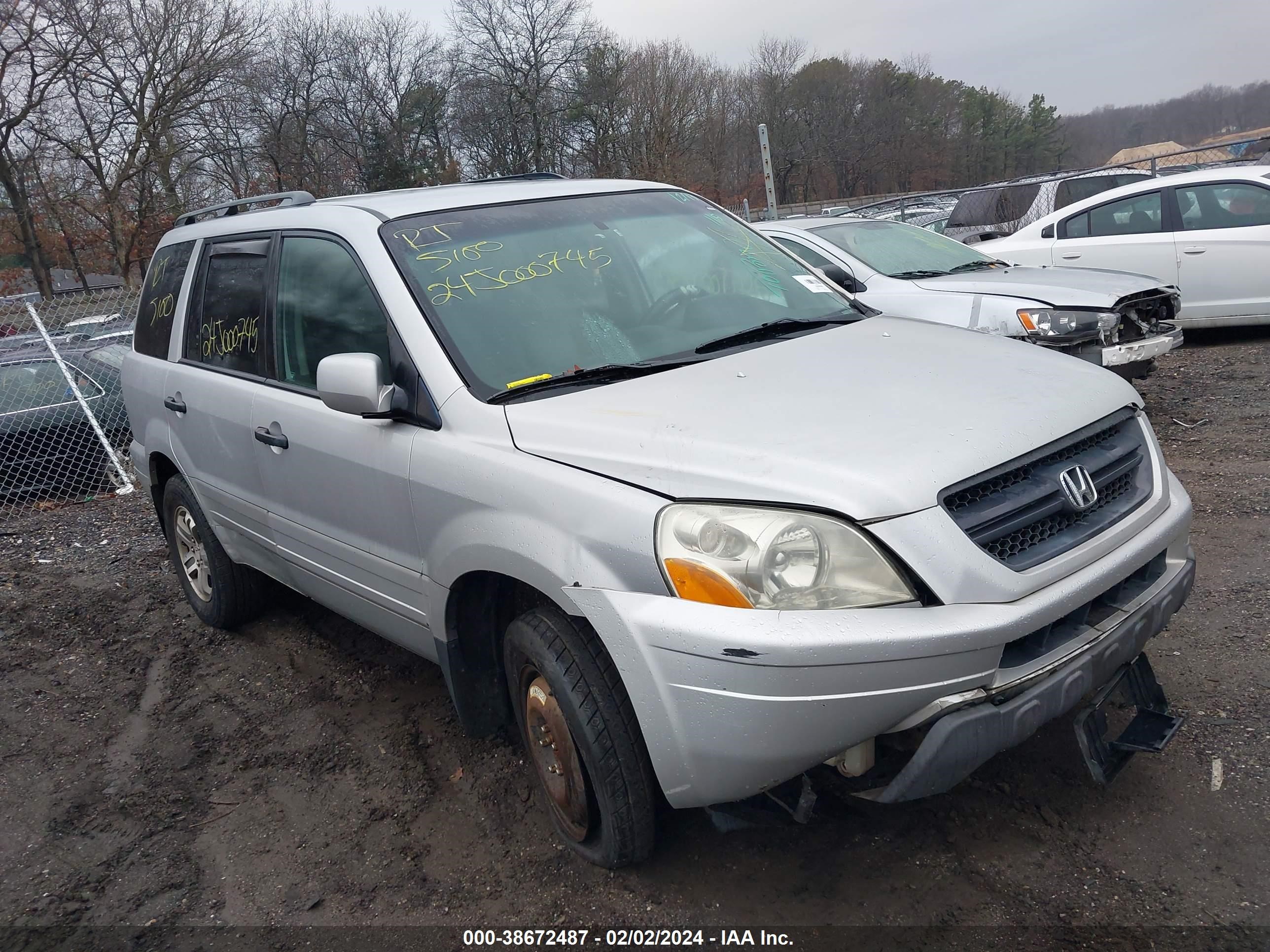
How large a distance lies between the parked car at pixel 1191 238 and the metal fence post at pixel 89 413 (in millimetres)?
8947

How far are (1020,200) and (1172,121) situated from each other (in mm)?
69711

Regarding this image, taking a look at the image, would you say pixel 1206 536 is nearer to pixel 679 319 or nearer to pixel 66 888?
pixel 679 319

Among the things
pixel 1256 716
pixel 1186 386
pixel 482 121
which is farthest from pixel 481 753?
pixel 482 121

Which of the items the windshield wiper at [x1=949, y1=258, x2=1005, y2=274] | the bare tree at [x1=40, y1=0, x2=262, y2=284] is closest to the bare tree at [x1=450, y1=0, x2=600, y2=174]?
the bare tree at [x1=40, y1=0, x2=262, y2=284]

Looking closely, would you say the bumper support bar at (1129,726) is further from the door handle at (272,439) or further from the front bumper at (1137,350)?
the front bumper at (1137,350)

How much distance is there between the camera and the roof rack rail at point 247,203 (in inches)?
169

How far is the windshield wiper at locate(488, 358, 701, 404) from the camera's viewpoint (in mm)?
2832

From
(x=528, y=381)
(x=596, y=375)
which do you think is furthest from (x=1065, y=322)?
(x=528, y=381)

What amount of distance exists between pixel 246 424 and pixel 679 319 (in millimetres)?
1803

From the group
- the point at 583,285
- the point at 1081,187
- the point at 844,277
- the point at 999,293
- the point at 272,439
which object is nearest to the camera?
the point at 583,285

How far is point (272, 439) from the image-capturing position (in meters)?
3.63

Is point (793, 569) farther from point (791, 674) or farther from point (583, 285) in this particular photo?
point (583, 285)

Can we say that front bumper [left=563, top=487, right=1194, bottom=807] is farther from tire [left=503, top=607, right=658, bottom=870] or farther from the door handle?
the door handle

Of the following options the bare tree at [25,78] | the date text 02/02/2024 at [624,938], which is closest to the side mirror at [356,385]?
the date text 02/02/2024 at [624,938]
